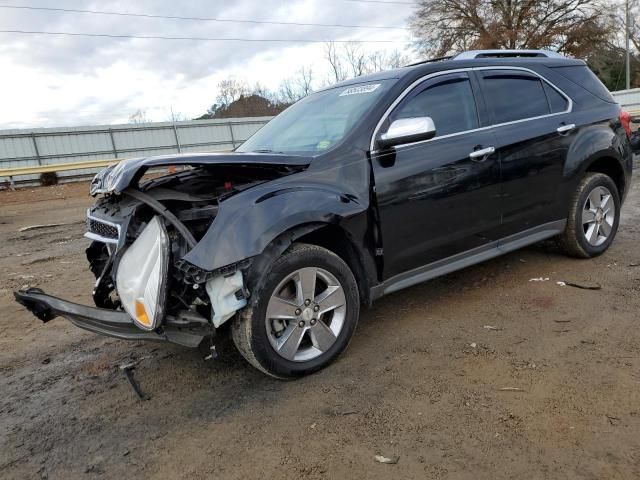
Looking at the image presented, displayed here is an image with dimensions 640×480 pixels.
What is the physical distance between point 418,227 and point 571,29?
132ft

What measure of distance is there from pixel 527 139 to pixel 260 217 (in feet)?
8.30

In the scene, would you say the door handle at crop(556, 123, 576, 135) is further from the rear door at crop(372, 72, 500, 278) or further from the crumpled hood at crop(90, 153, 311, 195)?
the crumpled hood at crop(90, 153, 311, 195)

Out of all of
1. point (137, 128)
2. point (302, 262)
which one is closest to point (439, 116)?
point (302, 262)

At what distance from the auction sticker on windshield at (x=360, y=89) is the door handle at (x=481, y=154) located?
88cm

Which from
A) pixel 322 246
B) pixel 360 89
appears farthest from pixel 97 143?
pixel 322 246

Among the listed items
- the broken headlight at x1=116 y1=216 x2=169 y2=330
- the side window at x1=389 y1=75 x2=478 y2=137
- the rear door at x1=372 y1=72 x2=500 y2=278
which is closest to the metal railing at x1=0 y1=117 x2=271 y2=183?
the side window at x1=389 y1=75 x2=478 y2=137

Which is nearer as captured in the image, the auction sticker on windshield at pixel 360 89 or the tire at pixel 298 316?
the tire at pixel 298 316

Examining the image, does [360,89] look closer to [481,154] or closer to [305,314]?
[481,154]

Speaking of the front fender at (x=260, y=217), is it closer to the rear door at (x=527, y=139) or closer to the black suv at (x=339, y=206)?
the black suv at (x=339, y=206)

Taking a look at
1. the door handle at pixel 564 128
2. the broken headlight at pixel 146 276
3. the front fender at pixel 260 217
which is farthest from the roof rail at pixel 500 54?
the broken headlight at pixel 146 276

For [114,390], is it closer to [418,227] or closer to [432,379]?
[432,379]

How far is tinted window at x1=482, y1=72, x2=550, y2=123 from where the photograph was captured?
409 centimetres

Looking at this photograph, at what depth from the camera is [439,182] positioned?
3.62 m

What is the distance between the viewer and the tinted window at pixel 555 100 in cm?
448
